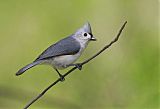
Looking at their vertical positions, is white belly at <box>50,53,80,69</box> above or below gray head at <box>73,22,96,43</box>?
below

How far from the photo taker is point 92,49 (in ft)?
15.4

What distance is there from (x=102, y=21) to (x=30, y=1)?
38.1 inches

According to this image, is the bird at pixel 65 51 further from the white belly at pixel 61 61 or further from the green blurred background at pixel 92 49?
the green blurred background at pixel 92 49

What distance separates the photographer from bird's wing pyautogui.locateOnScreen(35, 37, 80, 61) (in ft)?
8.54

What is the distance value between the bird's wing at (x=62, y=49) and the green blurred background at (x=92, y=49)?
784mm

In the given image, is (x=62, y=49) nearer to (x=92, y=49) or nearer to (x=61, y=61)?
(x=61, y=61)

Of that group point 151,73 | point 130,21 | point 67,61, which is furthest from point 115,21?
point 67,61

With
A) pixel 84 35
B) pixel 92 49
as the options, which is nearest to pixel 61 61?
pixel 84 35

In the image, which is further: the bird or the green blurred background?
the green blurred background

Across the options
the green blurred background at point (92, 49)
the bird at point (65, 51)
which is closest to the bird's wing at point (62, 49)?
the bird at point (65, 51)

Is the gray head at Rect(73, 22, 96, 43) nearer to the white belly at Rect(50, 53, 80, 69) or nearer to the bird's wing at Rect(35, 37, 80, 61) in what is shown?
the bird's wing at Rect(35, 37, 80, 61)

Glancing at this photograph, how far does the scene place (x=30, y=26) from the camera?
518 centimetres

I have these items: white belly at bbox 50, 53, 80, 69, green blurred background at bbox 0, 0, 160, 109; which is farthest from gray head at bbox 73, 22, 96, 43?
green blurred background at bbox 0, 0, 160, 109

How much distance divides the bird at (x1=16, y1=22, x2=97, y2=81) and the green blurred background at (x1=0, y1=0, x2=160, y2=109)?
771 millimetres
